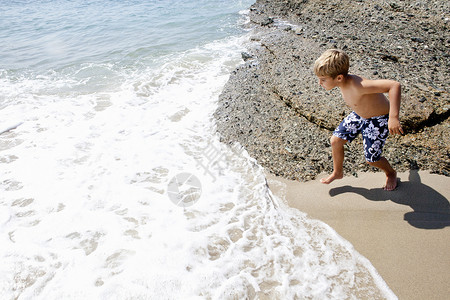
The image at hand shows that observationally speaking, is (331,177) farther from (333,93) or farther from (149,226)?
(149,226)

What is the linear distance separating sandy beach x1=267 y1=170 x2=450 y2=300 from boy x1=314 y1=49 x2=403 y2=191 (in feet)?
0.71

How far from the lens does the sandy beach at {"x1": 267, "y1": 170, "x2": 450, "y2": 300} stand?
187cm

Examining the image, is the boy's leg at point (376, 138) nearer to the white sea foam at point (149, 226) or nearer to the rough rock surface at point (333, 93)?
the rough rock surface at point (333, 93)

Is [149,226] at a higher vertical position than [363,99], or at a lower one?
lower

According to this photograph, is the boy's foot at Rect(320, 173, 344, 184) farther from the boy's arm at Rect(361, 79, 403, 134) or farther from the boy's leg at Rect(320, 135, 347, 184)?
the boy's arm at Rect(361, 79, 403, 134)

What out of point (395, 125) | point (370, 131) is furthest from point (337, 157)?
point (395, 125)

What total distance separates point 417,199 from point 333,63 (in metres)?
1.40

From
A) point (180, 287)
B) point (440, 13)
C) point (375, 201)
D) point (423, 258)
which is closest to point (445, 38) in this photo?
point (440, 13)

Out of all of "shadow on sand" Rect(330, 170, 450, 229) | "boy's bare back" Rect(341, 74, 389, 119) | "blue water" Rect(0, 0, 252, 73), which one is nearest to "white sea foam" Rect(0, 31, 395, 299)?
"shadow on sand" Rect(330, 170, 450, 229)

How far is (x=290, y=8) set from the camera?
11.5 metres

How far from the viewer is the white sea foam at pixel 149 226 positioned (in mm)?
2029

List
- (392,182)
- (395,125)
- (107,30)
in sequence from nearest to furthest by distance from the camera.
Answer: (395,125)
(392,182)
(107,30)

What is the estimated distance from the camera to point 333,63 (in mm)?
2211

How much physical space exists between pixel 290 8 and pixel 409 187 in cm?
1096
